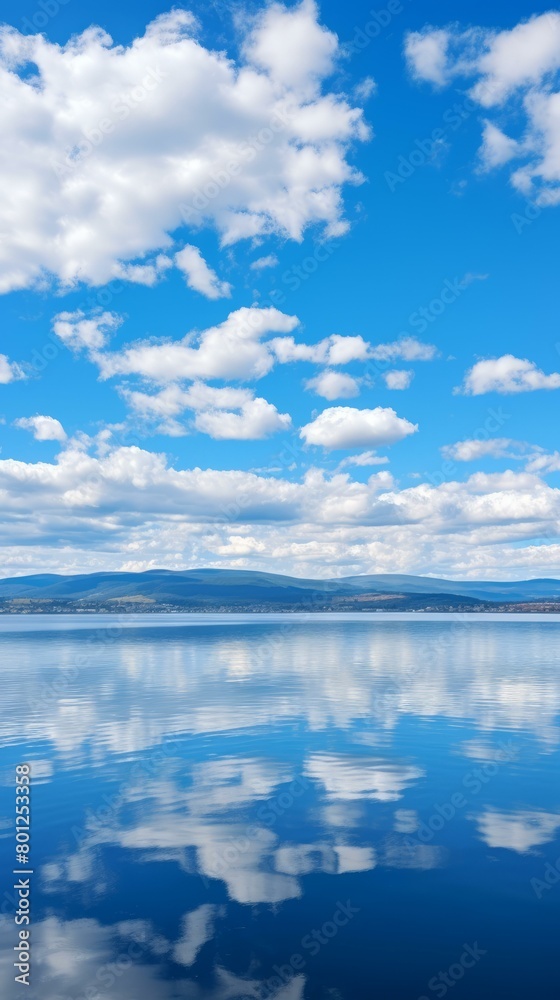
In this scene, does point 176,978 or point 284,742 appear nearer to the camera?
point 176,978

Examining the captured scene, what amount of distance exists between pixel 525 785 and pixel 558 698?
28304mm

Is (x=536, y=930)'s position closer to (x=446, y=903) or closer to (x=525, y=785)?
(x=446, y=903)

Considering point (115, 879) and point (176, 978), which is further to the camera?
point (115, 879)

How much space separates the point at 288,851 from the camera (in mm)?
23203

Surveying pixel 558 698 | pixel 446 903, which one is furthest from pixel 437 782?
pixel 558 698

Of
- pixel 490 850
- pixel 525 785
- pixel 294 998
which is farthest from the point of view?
pixel 525 785

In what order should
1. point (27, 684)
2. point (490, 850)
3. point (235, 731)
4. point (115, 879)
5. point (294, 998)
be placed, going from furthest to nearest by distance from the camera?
point (27, 684) < point (235, 731) < point (490, 850) < point (115, 879) < point (294, 998)

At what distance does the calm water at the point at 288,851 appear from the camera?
1616 centimetres

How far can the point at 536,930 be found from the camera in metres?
18.0

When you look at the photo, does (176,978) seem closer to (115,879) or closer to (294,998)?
(294,998)

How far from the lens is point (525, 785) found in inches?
1221

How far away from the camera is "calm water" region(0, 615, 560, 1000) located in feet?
53.0

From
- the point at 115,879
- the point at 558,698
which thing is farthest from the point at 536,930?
the point at 558,698

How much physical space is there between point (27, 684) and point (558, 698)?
4906 centimetres
